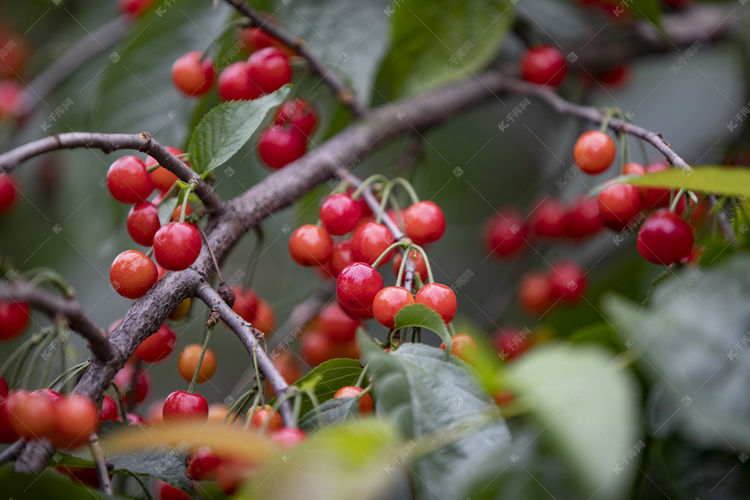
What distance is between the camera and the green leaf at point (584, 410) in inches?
16.8

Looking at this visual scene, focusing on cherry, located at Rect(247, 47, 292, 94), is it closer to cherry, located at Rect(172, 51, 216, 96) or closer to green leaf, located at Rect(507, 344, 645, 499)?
cherry, located at Rect(172, 51, 216, 96)

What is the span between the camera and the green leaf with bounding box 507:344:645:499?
427mm

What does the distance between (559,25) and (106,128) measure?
3.56ft

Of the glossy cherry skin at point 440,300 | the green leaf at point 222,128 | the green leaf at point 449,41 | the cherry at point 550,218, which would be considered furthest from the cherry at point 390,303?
the cherry at point 550,218

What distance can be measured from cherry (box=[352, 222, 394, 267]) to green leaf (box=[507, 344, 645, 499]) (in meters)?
0.30

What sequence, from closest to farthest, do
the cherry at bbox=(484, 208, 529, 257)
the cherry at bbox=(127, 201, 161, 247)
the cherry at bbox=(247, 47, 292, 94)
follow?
the cherry at bbox=(127, 201, 161, 247) → the cherry at bbox=(247, 47, 292, 94) → the cherry at bbox=(484, 208, 529, 257)

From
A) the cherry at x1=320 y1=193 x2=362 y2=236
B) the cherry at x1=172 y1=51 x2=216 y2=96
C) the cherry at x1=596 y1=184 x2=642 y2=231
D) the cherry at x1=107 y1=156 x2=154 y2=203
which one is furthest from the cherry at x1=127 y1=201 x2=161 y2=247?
the cherry at x1=596 y1=184 x2=642 y2=231

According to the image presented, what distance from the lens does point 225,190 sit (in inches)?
61.3

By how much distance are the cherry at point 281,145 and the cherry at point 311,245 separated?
0.28 m

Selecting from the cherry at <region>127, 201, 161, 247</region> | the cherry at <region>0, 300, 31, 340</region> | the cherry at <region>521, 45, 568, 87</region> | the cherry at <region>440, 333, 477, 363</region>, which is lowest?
the cherry at <region>440, 333, 477, 363</region>

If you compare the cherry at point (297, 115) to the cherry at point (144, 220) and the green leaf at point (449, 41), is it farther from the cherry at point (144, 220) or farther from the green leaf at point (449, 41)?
the cherry at point (144, 220)

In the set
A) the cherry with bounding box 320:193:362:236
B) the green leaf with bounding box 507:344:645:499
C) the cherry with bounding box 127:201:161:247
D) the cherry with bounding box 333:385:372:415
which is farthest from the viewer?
the cherry with bounding box 320:193:362:236

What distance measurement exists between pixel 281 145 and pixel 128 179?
398mm

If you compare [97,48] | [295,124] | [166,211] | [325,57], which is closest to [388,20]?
[325,57]
